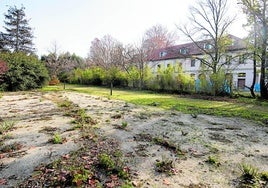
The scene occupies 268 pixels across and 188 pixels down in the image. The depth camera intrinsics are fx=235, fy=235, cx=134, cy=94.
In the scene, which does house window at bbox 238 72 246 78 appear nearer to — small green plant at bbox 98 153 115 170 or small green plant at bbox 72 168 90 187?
small green plant at bbox 98 153 115 170

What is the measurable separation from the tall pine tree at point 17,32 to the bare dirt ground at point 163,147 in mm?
42727

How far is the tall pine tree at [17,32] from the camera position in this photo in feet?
145

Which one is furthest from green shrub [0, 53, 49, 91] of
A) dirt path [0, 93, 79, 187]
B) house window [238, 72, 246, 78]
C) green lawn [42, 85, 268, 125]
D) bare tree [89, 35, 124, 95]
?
house window [238, 72, 246, 78]

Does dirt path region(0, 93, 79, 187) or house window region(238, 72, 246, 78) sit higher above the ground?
house window region(238, 72, 246, 78)

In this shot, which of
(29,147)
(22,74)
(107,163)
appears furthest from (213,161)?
(22,74)

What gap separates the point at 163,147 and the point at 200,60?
18809 millimetres

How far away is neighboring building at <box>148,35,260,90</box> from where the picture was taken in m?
22.2

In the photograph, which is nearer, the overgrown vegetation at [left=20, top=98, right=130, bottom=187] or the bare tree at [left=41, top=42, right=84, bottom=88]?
the overgrown vegetation at [left=20, top=98, right=130, bottom=187]

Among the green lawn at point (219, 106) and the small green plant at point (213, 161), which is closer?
the small green plant at point (213, 161)

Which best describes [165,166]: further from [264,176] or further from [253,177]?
[264,176]

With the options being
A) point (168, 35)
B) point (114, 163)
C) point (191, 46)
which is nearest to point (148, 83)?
point (191, 46)

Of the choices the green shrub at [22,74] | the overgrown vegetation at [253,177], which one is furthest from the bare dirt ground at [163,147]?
the green shrub at [22,74]

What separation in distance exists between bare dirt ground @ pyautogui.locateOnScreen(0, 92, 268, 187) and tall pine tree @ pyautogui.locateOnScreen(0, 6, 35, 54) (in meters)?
42.7

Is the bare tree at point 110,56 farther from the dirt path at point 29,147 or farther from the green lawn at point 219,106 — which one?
the dirt path at point 29,147
